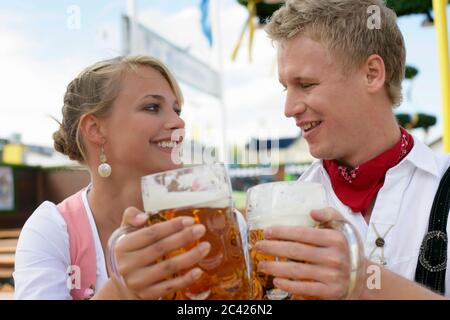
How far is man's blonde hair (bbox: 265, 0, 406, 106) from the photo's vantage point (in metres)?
1.27

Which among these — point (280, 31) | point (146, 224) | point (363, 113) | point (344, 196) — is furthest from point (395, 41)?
point (146, 224)

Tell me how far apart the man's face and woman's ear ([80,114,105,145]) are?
0.61 m

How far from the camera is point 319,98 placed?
48.8 inches

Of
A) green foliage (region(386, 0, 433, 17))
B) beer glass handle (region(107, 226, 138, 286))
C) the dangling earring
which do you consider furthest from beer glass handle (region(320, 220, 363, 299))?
green foliage (region(386, 0, 433, 17))

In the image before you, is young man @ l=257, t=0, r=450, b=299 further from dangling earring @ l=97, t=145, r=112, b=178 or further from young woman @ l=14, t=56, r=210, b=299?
dangling earring @ l=97, t=145, r=112, b=178

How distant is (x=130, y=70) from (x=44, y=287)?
2.42 feet

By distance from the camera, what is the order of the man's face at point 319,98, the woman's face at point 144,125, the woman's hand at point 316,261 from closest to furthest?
the woman's hand at point 316,261 → the man's face at point 319,98 → the woman's face at point 144,125

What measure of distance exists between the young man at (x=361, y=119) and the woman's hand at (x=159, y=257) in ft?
2.01

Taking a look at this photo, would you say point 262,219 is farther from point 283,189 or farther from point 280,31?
point 280,31

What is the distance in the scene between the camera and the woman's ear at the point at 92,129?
1559 millimetres

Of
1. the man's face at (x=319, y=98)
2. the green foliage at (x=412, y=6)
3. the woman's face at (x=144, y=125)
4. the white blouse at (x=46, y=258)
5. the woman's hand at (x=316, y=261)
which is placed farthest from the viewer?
the green foliage at (x=412, y=6)

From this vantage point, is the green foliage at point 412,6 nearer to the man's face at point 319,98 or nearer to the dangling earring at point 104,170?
the man's face at point 319,98

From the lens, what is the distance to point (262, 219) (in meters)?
0.69

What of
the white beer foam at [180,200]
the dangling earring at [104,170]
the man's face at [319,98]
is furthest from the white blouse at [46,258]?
the man's face at [319,98]
